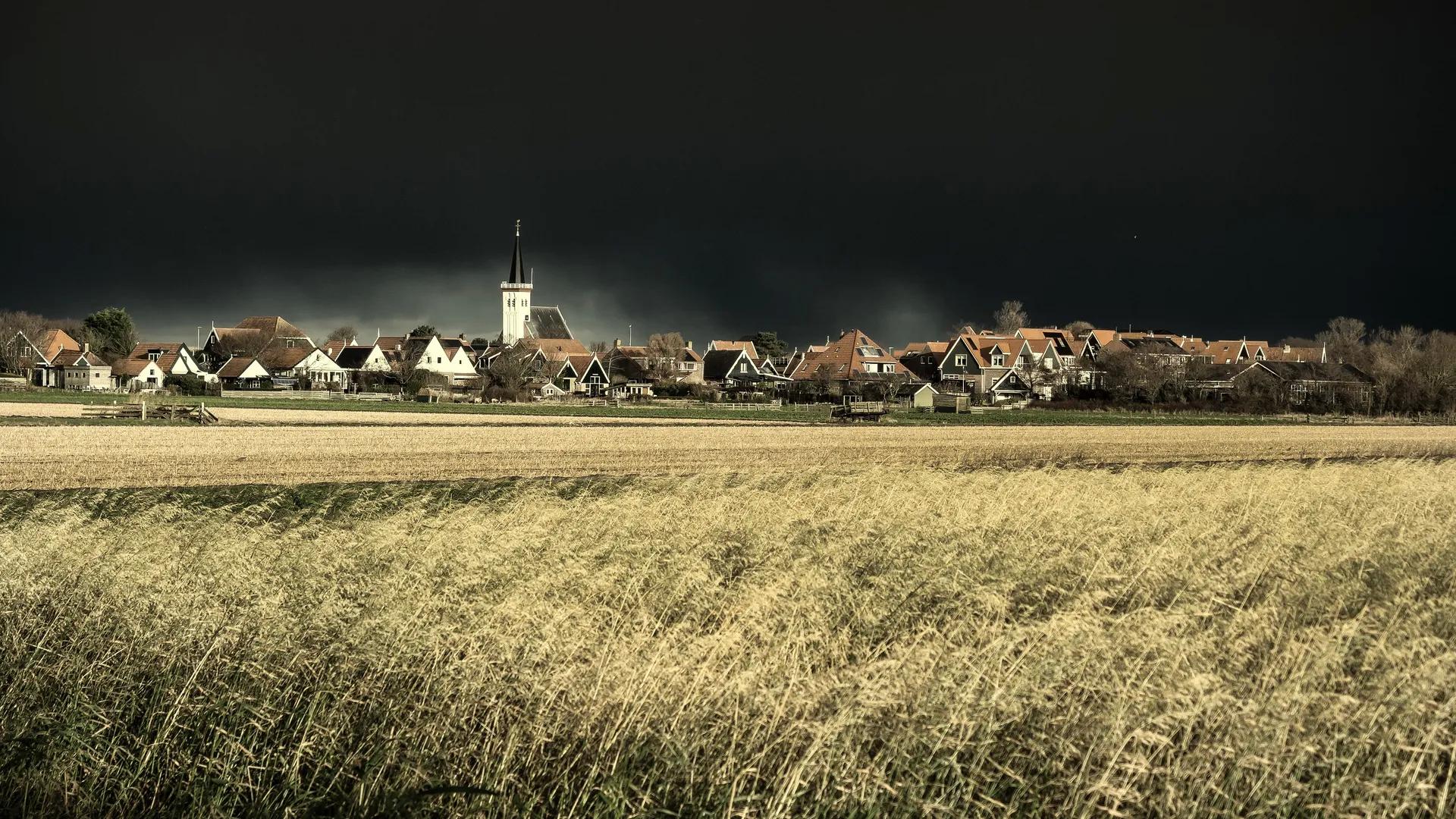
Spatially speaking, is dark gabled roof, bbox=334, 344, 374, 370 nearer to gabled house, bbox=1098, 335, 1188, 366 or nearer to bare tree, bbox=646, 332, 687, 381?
bare tree, bbox=646, 332, 687, 381

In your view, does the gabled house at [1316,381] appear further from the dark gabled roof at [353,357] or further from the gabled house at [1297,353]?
the dark gabled roof at [353,357]

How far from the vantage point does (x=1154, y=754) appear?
6672 millimetres

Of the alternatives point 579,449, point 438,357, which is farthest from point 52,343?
point 579,449

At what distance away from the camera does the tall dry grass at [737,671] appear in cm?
667

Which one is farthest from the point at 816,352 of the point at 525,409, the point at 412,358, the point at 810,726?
the point at 810,726

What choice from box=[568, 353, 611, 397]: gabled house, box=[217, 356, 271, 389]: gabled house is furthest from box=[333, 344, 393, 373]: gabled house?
box=[568, 353, 611, 397]: gabled house

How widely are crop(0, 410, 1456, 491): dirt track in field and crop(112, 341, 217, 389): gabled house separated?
90.8m

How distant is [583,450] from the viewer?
4094cm

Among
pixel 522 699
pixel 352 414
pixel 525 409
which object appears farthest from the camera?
pixel 525 409

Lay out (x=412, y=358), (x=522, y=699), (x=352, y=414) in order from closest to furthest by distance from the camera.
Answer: (x=522, y=699) → (x=352, y=414) → (x=412, y=358)

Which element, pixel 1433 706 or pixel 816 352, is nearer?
pixel 1433 706

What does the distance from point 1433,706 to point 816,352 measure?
128 metres

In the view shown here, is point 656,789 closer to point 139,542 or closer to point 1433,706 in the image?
point 1433,706

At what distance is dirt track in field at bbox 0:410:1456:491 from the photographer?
31156 mm
